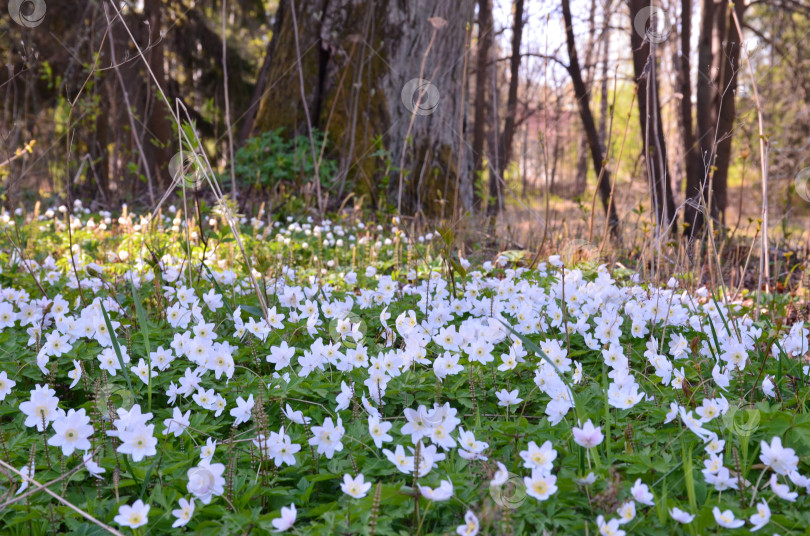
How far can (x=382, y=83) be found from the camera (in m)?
7.09

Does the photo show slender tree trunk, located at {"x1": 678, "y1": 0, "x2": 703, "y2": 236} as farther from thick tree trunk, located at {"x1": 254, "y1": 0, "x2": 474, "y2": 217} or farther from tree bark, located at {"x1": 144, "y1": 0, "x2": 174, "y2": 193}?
tree bark, located at {"x1": 144, "y1": 0, "x2": 174, "y2": 193}

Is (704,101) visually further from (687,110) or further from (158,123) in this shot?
(158,123)

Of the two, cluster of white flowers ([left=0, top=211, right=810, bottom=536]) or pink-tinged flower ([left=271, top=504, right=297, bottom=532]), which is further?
cluster of white flowers ([left=0, top=211, right=810, bottom=536])

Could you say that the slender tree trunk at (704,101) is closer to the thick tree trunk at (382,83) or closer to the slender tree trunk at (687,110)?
the slender tree trunk at (687,110)

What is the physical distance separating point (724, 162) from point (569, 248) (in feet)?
11.9

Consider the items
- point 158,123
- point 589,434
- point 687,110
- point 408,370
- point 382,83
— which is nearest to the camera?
point 589,434

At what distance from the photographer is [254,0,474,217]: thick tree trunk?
22.8ft

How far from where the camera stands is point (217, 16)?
11.7 meters

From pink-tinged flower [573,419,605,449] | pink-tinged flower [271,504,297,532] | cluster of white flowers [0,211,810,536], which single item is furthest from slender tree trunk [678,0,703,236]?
pink-tinged flower [271,504,297,532]

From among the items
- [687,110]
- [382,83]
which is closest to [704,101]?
[687,110]

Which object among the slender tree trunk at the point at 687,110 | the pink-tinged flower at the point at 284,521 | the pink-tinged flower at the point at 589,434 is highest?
the slender tree trunk at the point at 687,110

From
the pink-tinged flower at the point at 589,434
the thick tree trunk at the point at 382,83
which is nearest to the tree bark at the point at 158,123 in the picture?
the thick tree trunk at the point at 382,83

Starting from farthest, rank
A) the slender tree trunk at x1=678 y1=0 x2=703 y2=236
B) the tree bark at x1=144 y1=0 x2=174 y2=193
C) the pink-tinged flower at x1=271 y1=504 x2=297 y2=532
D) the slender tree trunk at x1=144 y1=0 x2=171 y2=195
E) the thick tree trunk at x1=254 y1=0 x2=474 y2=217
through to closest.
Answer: the tree bark at x1=144 y1=0 x2=174 y2=193 < the slender tree trunk at x1=144 y1=0 x2=171 y2=195 < the thick tree trunk at x1=254 y1=0 x2=474 y2=217 < the slender tree trunk at x1=678 y1=0 x2=703 y2=236 < the pink-tinged flower at x1=271 y1=504 x2=297 y2=532

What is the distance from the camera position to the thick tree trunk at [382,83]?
6.96 metres
